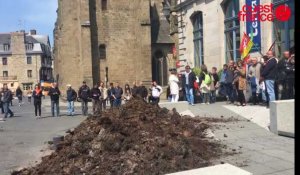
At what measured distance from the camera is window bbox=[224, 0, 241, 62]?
19.8m

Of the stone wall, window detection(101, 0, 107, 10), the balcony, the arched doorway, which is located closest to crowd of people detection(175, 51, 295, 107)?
the stone wall

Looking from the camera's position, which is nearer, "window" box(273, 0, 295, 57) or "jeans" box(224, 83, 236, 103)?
"window" box(273, 0, 295, 57)

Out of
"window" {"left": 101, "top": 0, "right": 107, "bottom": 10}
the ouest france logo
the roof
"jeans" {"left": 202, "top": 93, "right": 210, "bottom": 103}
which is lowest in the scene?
"jeans" {"left": 202, "top": 93, "right": 210, "bottom": 103}

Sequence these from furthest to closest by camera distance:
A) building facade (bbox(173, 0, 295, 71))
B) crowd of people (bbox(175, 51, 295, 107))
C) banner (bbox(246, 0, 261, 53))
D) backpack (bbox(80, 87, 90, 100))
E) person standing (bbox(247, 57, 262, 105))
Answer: backpack (bbox(80, 87, 90, 100)), banner (bbox(246, 0, 261, 53)), building facade (bbox(173, 0, 295, 71)), person standing (bbox(247, 57, 262, 105)), crowd of people (bbox(175, 51, 295, 107))

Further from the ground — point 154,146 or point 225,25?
point 225,25

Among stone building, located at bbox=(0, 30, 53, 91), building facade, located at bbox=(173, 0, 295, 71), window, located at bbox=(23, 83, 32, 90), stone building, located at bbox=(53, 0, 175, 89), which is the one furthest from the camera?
window, located at bbox=(23, 83, 32, 90)

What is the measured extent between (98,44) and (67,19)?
3968 mm

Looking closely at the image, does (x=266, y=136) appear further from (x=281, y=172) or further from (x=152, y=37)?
(x=152, y=37)

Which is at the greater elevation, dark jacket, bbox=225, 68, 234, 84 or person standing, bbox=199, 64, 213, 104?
dark jacket, bbox=225, 68, 234, 84

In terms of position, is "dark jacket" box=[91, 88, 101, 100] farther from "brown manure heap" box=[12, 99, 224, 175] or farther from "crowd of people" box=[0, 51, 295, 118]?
"brown manure heap" box=[12, 99, 224, 175]

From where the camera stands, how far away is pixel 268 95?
1239 cm

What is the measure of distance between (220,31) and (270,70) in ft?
30.6

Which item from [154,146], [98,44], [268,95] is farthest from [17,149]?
[98,44]

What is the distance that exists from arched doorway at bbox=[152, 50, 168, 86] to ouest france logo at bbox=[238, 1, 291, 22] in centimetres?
2550
